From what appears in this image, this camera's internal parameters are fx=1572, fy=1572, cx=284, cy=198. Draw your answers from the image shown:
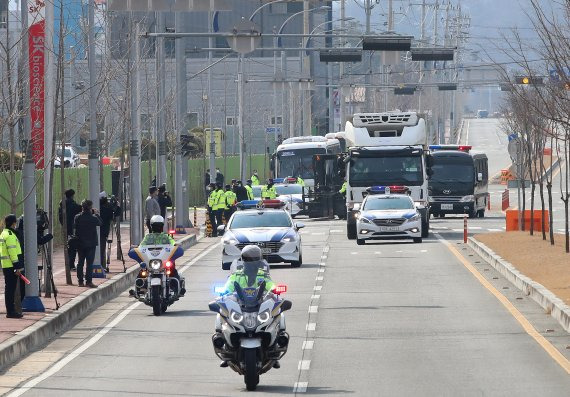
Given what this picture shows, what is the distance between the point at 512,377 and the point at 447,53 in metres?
32.6

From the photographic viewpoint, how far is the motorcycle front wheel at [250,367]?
652 inches

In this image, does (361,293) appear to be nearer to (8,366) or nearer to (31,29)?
(31,29)

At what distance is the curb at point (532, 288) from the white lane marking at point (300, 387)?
6242 mm

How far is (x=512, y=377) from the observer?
17516mm

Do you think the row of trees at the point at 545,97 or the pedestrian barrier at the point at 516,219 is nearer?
the row of trees at the point at 545,97

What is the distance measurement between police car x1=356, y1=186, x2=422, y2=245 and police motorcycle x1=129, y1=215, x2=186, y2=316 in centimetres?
1786

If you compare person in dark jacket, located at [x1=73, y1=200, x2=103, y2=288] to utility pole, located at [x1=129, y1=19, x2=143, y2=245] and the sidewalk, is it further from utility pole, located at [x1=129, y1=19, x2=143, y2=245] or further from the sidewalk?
utility pole, located at [x1=129, y1=19, x2=143, y2=245]

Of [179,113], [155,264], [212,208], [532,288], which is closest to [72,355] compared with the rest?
[155,264]

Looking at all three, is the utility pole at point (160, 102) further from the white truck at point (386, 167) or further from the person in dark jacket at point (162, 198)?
the white truck at point (386, 167)

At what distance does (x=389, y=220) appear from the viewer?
43750 mm

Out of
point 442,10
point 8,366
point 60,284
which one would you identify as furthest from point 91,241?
point 442,10

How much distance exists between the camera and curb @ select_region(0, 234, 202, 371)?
20359 millimetres

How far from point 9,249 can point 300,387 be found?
785cm

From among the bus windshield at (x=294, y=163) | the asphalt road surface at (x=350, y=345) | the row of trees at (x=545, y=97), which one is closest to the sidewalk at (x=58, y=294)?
the asphalt road surface at (x=350, y=345)
